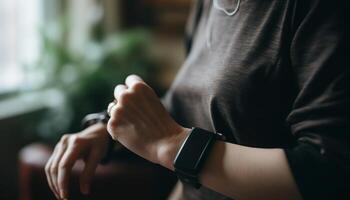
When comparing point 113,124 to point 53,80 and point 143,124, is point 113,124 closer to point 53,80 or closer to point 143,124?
point 143,124

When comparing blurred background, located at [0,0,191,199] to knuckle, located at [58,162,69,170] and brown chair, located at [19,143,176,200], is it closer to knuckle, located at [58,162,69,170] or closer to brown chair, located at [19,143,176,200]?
brown chair, located at [19,143,176,200]

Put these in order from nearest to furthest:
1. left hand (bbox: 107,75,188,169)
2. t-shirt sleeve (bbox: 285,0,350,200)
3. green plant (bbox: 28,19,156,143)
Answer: t-shirt sleeve (bbox: 285,0,350,200)
left hand (bbox: 107,75,188,169)
green plant (bbox: 28,19,156,143)

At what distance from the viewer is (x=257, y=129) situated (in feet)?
1.98

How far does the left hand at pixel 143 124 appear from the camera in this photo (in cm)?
58

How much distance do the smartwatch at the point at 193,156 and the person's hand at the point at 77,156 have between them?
248mm

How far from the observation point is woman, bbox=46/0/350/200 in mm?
484

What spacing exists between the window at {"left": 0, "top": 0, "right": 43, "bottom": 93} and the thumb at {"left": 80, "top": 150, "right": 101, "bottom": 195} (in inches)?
43.4

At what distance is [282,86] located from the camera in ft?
1.83

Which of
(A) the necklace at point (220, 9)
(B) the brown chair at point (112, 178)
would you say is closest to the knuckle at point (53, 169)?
(A) the necklace at point (220, 9)

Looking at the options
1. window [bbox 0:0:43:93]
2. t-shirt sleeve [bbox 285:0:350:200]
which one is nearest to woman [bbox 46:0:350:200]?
t-shirt sleeve [bbox 285:0:350:200]

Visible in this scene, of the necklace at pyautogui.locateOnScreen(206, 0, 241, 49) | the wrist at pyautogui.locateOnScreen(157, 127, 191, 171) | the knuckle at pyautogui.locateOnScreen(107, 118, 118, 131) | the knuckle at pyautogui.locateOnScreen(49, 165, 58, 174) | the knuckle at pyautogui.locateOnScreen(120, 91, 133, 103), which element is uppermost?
the necklace at pyautogui.locateOnScreen(206, 0, 241, 49)

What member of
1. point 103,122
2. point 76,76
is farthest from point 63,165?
point 76,76

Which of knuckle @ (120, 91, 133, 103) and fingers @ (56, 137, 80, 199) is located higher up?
knuckle @ (120, 91, 133, 103)

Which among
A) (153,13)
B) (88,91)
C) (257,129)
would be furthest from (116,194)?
(153,13)
